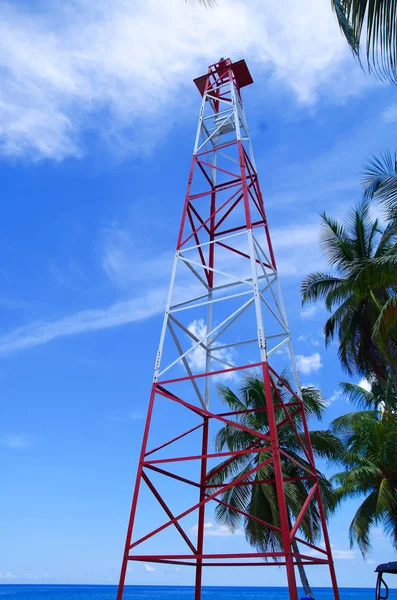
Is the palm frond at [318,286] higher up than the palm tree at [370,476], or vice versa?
the palm frond at [318,286]

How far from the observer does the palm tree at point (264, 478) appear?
1638 cm

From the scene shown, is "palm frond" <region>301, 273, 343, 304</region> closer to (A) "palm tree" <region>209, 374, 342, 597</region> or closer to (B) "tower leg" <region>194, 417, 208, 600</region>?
(A) "palm tree" <region>209, 374, 342, 597</region>

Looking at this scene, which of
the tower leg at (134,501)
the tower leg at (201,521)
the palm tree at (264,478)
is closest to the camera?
the tower leg at (134,501)

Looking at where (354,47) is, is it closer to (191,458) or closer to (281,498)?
(281,498)

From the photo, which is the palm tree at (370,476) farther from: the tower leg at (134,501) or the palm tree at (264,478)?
the tower leg at (134,501)

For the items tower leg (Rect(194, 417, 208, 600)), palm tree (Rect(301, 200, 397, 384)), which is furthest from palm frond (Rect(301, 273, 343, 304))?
tower leg (Rect(194, 417, 208, 600))

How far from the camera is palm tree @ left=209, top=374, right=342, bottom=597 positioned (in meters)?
16.4

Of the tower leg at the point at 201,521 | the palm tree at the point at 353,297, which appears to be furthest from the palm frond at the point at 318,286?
the tower leg at the point at 201,521

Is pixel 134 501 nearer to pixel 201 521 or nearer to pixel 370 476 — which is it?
pixel 201 521

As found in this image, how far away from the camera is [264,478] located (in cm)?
1667

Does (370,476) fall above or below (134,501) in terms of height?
above

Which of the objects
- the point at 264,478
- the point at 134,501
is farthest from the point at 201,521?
the point at 264,478

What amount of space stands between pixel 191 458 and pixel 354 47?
7.09m

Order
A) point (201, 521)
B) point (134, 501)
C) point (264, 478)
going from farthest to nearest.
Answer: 1. point (264, 478)
2. point (201, 521)
3. point (134, 501)
